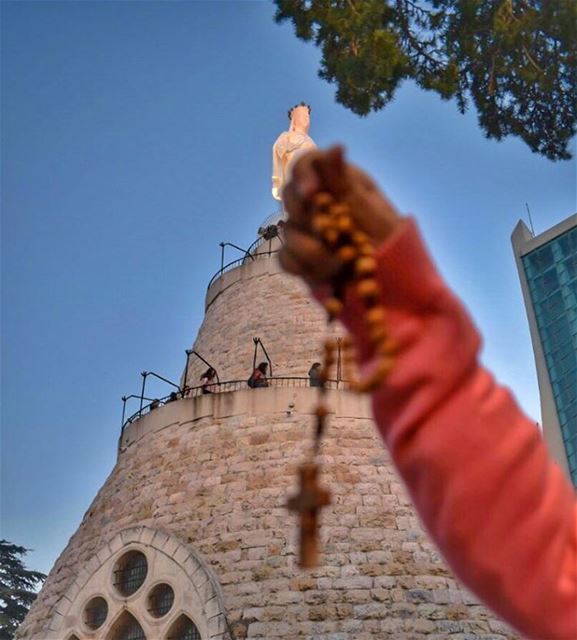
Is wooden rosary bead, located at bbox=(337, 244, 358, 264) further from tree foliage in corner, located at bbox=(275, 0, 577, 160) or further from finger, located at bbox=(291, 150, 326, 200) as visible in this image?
tree foliage in corner, located at bbox=(275, 0, 577, 160)

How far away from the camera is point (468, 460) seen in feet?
4.90

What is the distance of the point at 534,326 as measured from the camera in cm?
2312

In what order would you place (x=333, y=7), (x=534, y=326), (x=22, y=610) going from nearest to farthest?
(x=333, y=7), (x=534, y=326), (x=22, y=610)

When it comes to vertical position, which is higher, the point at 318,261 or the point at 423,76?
the point at 423,76

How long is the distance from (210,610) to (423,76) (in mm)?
5863

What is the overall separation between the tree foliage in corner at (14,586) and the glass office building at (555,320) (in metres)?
17.2

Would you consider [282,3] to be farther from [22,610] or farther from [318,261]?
[22,610]

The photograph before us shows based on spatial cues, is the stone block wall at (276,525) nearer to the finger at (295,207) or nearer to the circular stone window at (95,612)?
the circular stone window at (95,612)

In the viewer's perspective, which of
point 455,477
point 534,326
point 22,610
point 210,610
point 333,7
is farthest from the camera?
point 22,610

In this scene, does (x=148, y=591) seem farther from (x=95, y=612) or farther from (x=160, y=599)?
(x=95, y=612)

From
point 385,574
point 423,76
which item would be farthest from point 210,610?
point 423,76

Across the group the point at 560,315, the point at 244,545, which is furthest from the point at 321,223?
the point at 560,315

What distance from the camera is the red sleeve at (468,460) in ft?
4.88

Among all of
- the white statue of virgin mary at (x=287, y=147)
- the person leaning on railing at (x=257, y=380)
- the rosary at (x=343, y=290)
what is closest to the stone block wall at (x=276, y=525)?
the person leaning on railing at (x=257, y=380)
